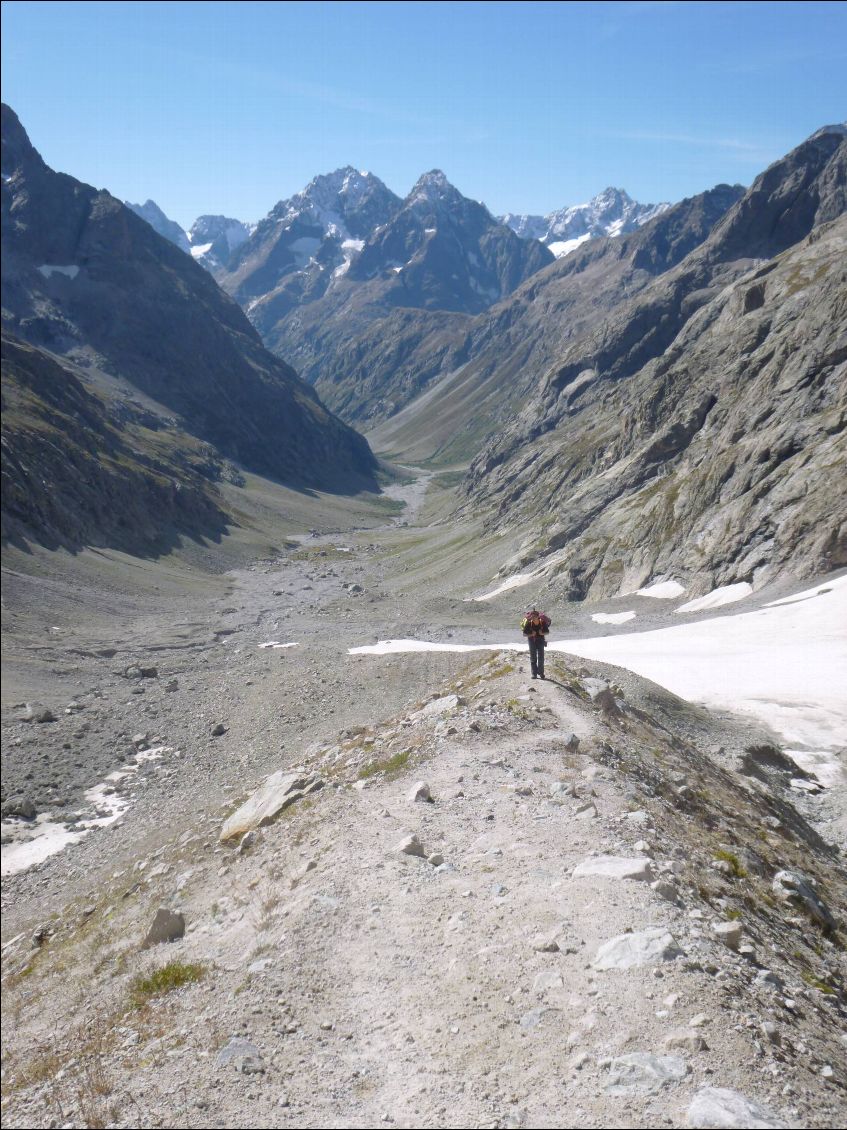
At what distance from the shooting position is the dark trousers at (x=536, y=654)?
79.3ft

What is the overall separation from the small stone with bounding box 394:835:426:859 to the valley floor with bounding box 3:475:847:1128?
4.7 inches

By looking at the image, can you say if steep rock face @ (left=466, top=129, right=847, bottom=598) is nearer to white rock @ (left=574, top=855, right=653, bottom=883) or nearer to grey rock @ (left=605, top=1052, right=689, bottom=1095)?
white rock @ (left=574, top=855, right=653, bottom=883)

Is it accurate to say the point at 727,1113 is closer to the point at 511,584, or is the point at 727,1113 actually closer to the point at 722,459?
the point at 722,459

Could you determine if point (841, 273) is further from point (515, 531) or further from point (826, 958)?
point (826, 958)

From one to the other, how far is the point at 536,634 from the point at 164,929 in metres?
13.9

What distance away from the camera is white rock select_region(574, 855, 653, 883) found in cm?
1198

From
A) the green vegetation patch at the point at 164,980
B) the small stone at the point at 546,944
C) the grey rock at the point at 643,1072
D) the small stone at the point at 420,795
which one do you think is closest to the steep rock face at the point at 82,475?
the small stone at the point at 420,795

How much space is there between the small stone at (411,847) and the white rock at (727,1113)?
670 cm

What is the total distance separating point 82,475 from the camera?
361ft

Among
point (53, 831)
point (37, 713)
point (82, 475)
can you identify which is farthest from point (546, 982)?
point (82, 475)

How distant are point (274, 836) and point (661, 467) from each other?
3165 inches

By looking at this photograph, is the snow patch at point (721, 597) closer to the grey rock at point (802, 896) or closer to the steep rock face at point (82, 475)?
the grey rock at point (802, 896)

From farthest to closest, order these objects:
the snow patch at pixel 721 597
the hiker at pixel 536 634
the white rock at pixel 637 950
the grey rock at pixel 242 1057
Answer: the snow patch at pixel 721 597 → the hiker at pixel 536 634 → the white rock at pixel 637 950 → the grey rock at pixel 242 1057

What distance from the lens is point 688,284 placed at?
569 ft
